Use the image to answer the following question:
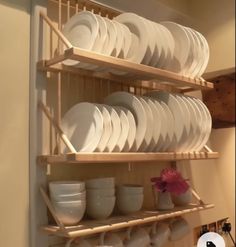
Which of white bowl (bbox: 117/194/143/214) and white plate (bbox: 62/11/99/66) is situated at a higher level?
white plate (bbox: 62/11/99/66)

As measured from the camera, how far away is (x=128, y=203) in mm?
1425

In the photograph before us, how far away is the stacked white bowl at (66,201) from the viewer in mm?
1204

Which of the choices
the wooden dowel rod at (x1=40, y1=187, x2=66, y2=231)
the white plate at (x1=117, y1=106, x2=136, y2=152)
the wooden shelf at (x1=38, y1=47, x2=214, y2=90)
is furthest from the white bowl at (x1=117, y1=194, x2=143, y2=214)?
the wooden shelf at (x1=38, y1=47, x2=214, y2=90)

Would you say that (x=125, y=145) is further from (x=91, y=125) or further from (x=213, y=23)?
(x=213, y=23)

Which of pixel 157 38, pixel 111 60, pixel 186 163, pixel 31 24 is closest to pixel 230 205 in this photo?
pixel 186 163

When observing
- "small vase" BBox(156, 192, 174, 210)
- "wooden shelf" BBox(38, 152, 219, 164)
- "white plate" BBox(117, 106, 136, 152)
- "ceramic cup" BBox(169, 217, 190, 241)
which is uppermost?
"white plate" BBox(117, 106, 136, 152)

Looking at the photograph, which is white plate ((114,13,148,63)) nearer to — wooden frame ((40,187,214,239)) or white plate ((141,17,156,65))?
white plate ((141,17,156,65))

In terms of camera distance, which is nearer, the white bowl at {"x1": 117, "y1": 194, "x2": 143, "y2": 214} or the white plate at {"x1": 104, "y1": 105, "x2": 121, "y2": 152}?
the white plate at {"x1": 104, "y1": 105, "x2": 121, "y2": 152}

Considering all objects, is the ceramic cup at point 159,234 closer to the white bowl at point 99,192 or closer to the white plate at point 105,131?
the white bowl at point 99,192

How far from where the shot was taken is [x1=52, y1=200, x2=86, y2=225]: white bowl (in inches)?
47.3

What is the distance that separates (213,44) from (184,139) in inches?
31.3

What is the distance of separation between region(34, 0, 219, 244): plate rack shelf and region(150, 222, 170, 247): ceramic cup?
85 mm

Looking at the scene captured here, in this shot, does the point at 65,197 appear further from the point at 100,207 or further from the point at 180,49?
the point at 180,49

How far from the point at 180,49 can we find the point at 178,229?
79 cm
